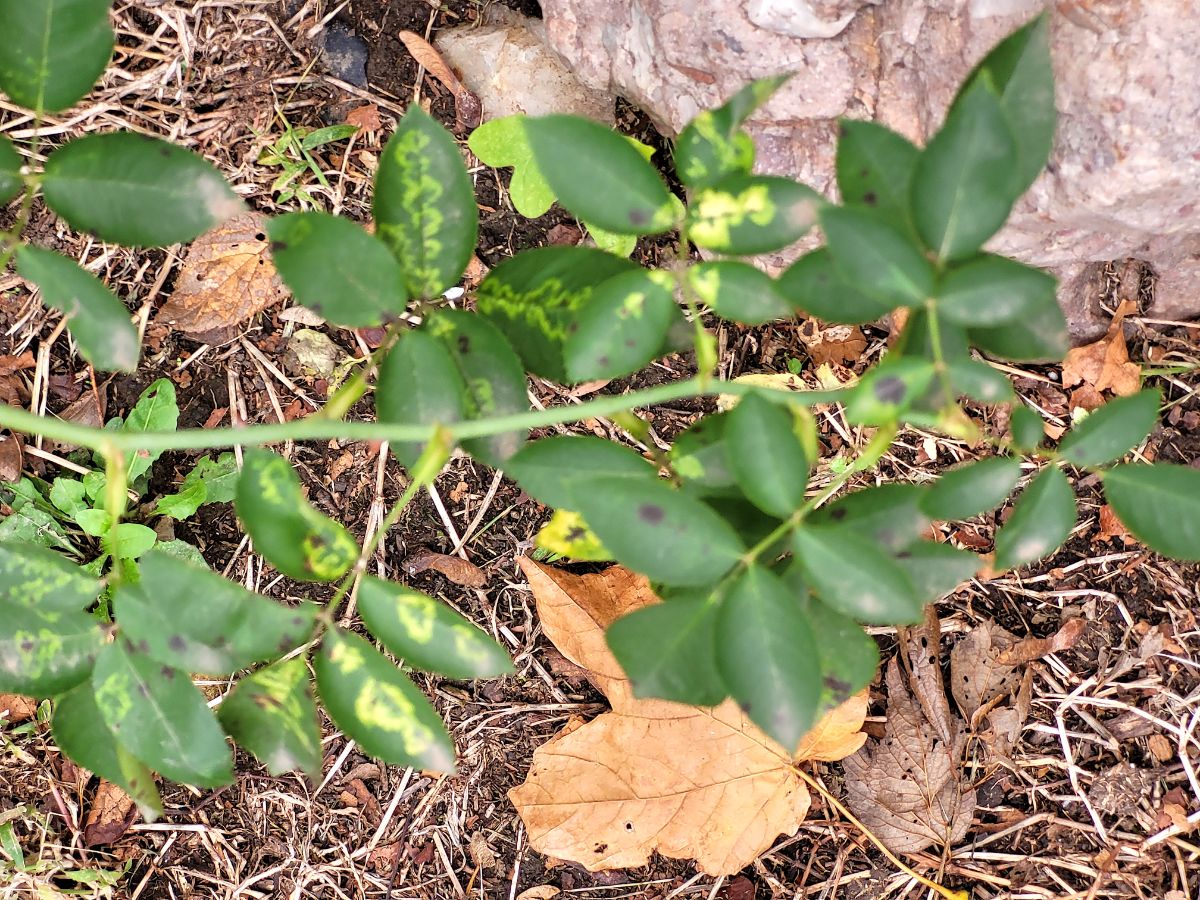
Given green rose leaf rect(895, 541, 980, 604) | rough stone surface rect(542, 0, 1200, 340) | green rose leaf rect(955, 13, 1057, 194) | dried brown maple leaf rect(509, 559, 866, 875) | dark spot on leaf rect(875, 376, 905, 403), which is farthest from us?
dried brown maple leaf rect(509, 559, 866, 875)

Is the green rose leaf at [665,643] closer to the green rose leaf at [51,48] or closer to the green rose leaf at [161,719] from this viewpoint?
the green rose leaf at [161,719]

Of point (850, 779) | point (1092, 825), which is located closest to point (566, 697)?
point (850, 779)

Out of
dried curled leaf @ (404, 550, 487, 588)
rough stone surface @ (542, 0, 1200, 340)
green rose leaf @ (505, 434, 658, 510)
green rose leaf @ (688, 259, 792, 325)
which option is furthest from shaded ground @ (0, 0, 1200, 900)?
green rose leaf @ (688, 259, 792, 325)

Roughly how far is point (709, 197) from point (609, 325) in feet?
0.54

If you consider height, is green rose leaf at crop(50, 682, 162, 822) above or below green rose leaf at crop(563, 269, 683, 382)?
below

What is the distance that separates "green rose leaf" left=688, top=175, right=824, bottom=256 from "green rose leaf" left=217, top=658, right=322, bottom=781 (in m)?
0.67

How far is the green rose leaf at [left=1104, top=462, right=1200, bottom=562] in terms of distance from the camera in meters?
1.07

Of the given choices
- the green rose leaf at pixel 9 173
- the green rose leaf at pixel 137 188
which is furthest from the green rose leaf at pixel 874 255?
the green rose leaf at pixel 9 173

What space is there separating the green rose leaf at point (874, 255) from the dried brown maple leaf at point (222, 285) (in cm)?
129

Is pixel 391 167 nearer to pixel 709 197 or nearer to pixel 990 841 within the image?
pixel 709 197

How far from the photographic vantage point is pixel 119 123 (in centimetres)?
188

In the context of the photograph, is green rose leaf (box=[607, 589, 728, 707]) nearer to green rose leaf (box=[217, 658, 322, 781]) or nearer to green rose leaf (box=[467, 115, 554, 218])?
green rose leaf (box=[217, 658, 322, 781])

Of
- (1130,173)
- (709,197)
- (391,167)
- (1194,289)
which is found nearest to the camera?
(709,197)

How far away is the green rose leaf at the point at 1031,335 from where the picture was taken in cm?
113
